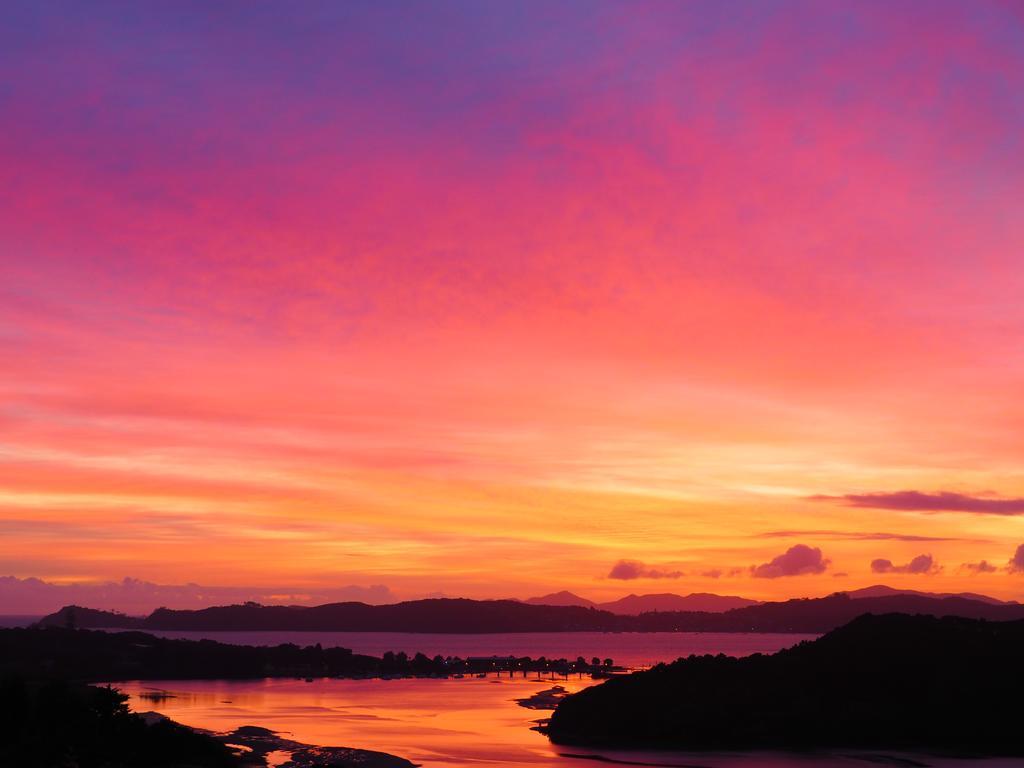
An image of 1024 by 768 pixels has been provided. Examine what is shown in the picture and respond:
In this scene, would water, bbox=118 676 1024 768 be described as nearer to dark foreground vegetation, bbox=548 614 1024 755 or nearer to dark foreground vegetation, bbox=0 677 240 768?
dark foreground vegetation, bbox=548 614 1024 755

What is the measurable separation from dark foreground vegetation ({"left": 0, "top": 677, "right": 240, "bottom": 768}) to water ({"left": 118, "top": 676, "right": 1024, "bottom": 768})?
101ft

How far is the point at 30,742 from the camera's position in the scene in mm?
61469

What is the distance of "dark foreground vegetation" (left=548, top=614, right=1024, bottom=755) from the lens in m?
111

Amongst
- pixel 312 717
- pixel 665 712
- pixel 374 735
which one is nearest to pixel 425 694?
pixel 312 717

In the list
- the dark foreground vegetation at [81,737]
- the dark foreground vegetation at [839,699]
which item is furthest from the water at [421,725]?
the dark foreground vegetation at [81,737]

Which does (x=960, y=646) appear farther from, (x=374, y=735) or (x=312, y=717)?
(x=312, y=717)

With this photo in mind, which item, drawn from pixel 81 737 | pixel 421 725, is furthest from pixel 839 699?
pixel 81 737

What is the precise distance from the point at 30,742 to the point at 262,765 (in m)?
31.7

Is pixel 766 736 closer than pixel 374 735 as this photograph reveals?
Yes

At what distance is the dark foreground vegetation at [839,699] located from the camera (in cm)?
11106

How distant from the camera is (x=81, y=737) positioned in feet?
207

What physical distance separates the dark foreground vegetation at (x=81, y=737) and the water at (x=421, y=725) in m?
30.8

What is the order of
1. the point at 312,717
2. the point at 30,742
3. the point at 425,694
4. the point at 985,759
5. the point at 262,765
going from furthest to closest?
the point at 425,694
the point at 312,717
the point at 985,759
the point at 262,765
the point at 30,742

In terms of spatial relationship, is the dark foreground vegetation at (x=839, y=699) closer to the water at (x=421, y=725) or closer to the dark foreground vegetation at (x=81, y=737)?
the water at (x=421, y=725)
